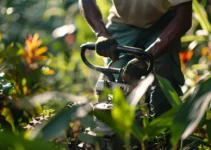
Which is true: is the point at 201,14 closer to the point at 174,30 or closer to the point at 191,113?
the point at 174,30

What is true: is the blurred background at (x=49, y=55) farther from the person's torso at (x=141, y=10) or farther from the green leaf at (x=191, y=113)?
the green leaf at (x=191, y=113)

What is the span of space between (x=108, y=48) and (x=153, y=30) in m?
0.53

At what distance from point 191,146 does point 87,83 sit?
9.08ft

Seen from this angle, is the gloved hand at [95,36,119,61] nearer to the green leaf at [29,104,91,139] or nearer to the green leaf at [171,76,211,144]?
the green leaf at [171,76,211,144]

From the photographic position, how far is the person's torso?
118 inches

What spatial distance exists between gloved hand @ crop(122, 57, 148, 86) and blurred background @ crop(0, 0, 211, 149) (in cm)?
29

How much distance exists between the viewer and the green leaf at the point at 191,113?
137cm

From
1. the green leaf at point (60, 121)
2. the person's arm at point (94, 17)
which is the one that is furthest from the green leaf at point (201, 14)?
the green leaf at point (60, 121)

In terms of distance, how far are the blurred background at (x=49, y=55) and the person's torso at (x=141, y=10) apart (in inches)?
16.5

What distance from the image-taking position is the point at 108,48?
105 inches

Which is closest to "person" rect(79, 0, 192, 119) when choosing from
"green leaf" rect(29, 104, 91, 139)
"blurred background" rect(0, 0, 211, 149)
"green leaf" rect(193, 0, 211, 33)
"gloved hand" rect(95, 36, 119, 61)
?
"gloved hand" rect(95, 36, 119, 61)

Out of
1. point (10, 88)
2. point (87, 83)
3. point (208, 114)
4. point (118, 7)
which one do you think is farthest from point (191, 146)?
point (87, 83)

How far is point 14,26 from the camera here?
18.7 ft

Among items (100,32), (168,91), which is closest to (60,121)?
(168,91)
